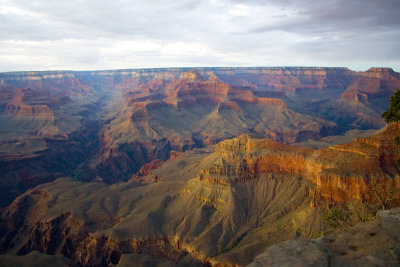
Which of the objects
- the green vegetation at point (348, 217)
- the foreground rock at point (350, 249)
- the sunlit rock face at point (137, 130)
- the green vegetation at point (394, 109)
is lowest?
the sunlit rock face at point (137, 130)

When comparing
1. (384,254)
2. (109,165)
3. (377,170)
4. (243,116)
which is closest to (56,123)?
(109,165)

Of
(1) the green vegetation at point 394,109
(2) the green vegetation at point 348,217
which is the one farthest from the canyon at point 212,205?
(1) the green vegetation at point 394,109

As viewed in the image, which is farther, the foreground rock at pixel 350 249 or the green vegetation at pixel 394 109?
the green vegetation at pixel 394 109

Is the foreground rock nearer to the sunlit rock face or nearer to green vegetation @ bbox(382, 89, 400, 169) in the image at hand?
green vegetation @ bbox(382, 89, 400, 169)

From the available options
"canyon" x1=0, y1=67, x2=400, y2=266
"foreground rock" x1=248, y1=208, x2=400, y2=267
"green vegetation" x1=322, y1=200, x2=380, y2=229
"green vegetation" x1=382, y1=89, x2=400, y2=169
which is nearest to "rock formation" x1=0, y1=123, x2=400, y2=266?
"canyon" x1=0, y1=67, x2=400, y2=266

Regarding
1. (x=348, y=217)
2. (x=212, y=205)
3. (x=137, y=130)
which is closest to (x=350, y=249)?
(x=348, y=217)

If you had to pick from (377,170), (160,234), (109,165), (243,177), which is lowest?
(109,165)

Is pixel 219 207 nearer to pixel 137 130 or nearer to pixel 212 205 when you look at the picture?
pixel 212 205

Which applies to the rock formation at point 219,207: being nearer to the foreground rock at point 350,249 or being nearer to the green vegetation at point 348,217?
the green vegetation at point 348,217

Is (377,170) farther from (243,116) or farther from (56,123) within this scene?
(56,123)

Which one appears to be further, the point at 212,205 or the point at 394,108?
the point at 212,205

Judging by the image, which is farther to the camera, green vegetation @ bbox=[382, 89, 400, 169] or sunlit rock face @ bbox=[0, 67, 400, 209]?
sunlit rock face @ bbox=[0, 67, 400, 209]
